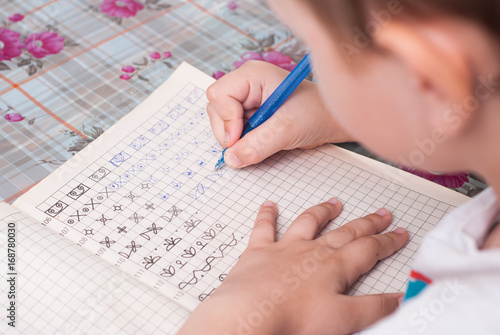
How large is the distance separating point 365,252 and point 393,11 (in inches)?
11.6

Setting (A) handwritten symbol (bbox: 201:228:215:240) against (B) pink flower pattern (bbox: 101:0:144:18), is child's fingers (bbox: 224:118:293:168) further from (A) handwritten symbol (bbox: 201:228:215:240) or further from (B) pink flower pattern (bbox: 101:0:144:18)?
(B) pink flower pattern (bbox: 101:0:144:18)

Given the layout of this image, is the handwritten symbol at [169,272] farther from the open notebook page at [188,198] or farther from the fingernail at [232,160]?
the fingernail at [232,160]

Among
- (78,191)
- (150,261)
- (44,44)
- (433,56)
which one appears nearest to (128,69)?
(44,44)

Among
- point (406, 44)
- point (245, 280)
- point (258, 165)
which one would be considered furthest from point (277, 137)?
point (406, 44)

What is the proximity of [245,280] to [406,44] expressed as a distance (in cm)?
29

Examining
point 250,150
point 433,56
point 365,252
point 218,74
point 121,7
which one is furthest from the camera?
point 121,7

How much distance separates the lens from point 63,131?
2.50 feet

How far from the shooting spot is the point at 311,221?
2.01 feet

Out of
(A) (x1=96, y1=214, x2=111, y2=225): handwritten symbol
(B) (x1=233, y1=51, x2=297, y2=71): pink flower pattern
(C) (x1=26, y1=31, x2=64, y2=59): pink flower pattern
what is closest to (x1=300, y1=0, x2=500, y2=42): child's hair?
(A) (x1=96, y1=214, x2=111, y2=225): handwritten symbol

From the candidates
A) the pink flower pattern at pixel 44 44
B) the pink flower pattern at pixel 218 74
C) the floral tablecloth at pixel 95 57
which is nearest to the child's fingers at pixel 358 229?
the floral tablecloth at pixel 95 57

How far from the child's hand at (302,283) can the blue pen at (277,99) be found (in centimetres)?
14

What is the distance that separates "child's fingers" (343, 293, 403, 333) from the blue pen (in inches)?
10.3

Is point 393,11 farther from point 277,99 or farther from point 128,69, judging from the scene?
point 128,69

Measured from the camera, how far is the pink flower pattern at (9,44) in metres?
0.86
